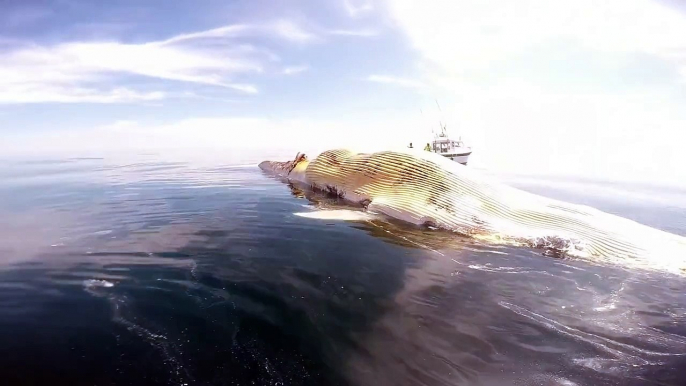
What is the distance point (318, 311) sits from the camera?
5.66 m

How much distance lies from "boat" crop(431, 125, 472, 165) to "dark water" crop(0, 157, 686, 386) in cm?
3083

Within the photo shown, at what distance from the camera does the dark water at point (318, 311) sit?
432 centimetres

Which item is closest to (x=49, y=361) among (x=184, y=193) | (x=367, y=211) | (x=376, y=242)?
(x=376, y=242)

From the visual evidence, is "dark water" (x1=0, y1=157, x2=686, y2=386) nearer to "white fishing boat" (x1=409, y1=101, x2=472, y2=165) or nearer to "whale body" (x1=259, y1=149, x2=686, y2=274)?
"whale body" (x1=259, y1=149, x2=686, y2=274)

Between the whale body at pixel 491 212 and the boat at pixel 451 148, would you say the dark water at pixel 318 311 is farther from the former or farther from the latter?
the boat at pixel 451 148

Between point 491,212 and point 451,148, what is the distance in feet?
102

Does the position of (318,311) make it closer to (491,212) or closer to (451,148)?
(491,212)

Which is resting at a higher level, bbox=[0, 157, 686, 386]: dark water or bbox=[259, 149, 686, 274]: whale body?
bbox=[259, 149, 686, 274]: whale body

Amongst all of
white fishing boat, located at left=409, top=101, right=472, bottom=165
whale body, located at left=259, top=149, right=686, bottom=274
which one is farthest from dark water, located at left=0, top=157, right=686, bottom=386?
white fishing boat, located at left=409, top=101, right=472, bottom=165

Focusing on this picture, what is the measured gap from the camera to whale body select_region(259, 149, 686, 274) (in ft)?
29.9

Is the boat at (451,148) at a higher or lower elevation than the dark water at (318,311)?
higher

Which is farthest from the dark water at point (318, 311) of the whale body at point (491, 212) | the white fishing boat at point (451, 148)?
the white fishing boat at point (451, 148)

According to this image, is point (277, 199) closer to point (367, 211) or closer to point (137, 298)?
point (367, 211)

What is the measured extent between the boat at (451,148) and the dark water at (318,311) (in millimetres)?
30834
